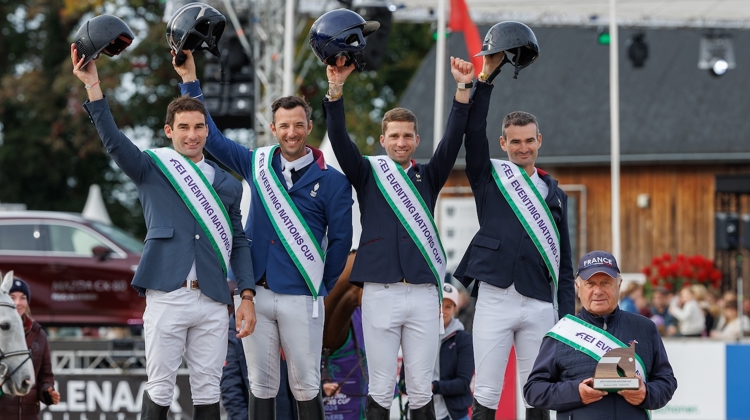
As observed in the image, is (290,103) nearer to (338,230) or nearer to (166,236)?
(338,230)

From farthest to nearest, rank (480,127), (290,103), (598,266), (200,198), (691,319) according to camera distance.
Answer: (691,319) < (480,127) < (290,103) < (200,198) < (598,266)

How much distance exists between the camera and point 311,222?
664 centimetres

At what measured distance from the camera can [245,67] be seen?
16.8m

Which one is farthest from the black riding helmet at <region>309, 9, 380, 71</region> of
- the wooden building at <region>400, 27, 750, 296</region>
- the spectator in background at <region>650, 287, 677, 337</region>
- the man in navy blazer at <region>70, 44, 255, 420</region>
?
the wooden building at <region>400, 27, 750, 296</region>

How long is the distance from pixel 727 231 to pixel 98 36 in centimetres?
1355

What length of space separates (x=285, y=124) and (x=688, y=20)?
14.0 meters

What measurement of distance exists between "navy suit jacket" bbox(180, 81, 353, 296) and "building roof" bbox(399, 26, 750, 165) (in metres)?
19.6

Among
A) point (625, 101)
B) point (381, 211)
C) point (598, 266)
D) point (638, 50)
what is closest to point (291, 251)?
point (381, 211)

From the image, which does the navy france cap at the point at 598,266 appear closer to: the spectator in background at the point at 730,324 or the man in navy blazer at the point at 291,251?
the man in navy blazer at the point at 291,251

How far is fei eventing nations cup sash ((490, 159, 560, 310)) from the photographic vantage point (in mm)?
6758

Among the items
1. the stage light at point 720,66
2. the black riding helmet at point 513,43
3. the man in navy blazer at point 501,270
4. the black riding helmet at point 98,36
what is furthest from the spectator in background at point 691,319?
the black riding helmet at point 98,36

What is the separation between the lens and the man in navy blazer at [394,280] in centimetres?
652

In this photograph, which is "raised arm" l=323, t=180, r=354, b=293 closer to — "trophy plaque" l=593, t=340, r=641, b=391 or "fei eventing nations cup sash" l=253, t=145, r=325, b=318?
"fei eventing nations cup sash" l=253, t=145, r=325, b=318

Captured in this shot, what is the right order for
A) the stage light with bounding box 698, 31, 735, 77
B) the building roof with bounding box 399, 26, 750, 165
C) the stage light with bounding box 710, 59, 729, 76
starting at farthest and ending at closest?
the building roof with bounding box 399, 26, 750, 165
the stage light with bounding box 710, 59, 729, 76
the stage light with bounding box 698, 31, 735, 77
